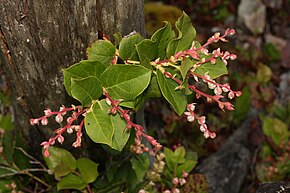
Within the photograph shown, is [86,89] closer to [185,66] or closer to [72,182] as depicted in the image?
[185,66]

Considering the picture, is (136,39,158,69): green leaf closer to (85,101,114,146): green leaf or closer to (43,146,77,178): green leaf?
(85,101,114,146): green leaf

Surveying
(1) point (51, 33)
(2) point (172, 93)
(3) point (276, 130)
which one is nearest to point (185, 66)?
(2) point (172, 93)

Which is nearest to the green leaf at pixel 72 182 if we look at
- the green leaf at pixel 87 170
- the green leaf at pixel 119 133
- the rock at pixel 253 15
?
the green leaf at pixel 87 170

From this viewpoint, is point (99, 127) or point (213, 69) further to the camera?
point (213, 69)

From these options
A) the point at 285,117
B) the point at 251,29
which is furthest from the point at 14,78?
the point at 251,29

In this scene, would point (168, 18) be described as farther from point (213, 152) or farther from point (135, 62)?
point (135, 62)

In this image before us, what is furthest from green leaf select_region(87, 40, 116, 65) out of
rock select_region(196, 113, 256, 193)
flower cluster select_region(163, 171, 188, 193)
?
rock select_region(196, 113, 256, 193)

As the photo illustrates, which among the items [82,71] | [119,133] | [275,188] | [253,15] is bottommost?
[253,15]
